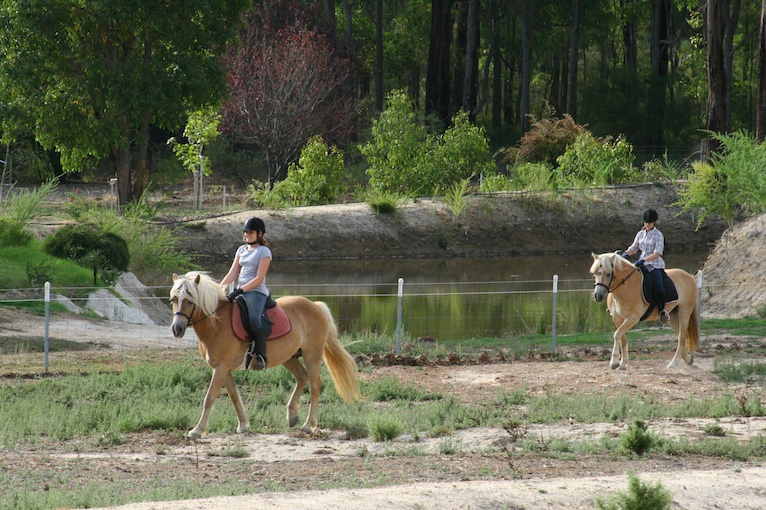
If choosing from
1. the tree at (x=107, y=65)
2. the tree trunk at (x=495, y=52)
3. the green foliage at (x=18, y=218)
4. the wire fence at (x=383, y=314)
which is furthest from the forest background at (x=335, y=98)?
the green foliage at (x=18, y=218)

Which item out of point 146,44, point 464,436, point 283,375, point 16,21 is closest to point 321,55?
point 146,44

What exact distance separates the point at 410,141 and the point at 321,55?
524 inches

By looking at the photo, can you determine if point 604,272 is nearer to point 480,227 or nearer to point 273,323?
point 273,323

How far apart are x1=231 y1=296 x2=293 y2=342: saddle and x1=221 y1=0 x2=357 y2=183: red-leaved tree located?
1288 inches

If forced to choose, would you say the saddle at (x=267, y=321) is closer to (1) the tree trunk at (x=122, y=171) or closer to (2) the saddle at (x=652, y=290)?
(2) the saddle at (x=652, y=290)

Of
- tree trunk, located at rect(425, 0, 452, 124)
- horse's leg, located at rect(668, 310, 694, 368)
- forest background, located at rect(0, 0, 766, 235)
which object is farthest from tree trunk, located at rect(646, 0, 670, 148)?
horse's leg, located at rect(668, 310, 694, 368)

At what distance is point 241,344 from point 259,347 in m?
0.23

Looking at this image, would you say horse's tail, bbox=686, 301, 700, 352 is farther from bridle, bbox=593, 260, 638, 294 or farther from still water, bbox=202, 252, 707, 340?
still water, bbox=202, 252, 707, 340

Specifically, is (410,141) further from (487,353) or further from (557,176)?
(487,353)

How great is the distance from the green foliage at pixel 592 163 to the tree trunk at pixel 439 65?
58.7ft

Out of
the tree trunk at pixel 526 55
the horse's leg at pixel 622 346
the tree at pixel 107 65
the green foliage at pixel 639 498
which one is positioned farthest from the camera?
the tree trunk at pixel 526 55

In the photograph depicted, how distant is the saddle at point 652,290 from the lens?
16172mm

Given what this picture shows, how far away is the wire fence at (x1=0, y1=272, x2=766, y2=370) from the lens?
18875 mm

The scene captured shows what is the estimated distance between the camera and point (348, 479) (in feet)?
28.9
